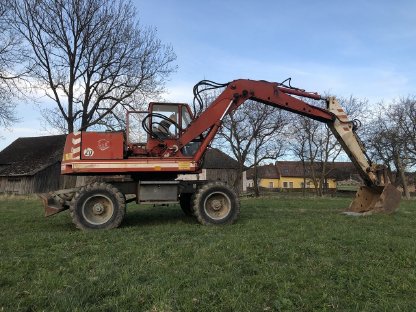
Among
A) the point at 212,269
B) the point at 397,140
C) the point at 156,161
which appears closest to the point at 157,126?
the point at 156,161

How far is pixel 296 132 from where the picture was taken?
40.2 metres

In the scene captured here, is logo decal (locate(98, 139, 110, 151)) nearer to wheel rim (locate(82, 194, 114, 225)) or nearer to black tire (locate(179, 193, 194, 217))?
wheel rim (locate(82, 194, 114, 225))

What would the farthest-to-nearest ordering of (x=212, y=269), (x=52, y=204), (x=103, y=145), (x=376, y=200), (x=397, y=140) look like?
1. (x=397, y=140)
2. (x=376, y=200)
3. (x=52, y=204)
4. (x=103, y=145)
5. (x=212, y=269)

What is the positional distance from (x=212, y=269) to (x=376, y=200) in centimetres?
905

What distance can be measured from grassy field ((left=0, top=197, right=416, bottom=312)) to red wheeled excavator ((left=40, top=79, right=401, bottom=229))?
3.59 ft

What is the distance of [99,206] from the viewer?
10.7 meters

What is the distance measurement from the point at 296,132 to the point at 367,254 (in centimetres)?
3390

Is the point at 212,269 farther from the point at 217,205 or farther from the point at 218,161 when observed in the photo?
the point at 218,161

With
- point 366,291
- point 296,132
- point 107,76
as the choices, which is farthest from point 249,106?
point 366,291

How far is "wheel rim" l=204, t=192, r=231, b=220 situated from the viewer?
11.2 meters

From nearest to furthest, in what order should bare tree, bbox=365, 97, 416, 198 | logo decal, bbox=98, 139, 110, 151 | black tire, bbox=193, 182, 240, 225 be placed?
logo decal, bbox=98, 139, 110, 151 → black tire, bbox=193, 182, 240, 225 → bare tree, bbox=365, 97, 416, 198

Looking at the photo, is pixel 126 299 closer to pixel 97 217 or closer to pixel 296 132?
pixel 97 217

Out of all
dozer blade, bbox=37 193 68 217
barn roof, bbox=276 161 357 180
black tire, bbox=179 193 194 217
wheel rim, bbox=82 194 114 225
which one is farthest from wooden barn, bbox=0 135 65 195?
wheel rim, bbox=82 194 114 225

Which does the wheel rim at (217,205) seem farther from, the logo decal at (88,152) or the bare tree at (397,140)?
the bare tree at (397,140)
